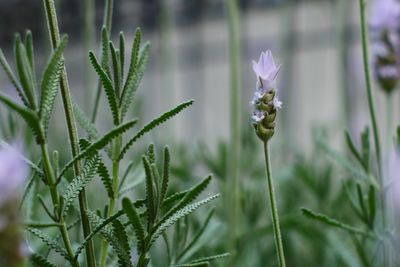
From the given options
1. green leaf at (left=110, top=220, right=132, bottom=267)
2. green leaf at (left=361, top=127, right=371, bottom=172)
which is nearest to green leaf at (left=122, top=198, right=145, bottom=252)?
green leaf at (left=110, top=220, right=132, bottom=267)

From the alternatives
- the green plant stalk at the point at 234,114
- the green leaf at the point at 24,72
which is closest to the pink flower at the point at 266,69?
the green leaf at the point at 24,72

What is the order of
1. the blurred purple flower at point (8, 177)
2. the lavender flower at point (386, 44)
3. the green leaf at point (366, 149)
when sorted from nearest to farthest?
the blurred purple flower at point (8, 177)
the green leaf at point (366, 149)
the lavender flower at point (386, 44)

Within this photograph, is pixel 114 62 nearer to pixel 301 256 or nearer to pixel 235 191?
pixel 235 191

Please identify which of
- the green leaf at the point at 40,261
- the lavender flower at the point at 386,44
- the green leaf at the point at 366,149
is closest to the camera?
the green leaf at the point at 40,261

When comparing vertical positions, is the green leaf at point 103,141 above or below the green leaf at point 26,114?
below

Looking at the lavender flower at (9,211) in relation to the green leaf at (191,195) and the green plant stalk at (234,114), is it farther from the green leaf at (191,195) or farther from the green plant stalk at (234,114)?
the green plant stalk at (234,114)
